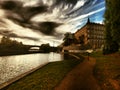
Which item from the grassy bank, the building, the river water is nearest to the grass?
the grassy bank

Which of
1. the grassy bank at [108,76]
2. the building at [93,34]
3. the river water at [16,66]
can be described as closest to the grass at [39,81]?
the grassy bank at [108,76]

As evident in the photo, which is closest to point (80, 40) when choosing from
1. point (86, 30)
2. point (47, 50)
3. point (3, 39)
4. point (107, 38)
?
point (86, 30)

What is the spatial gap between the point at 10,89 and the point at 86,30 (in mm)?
96126

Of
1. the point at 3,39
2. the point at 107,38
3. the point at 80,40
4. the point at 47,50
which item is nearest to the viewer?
the point at 107,38

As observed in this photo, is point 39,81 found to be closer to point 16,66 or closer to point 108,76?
point 108,76

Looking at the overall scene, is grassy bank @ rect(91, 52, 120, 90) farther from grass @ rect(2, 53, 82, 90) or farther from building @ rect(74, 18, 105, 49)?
building @ rect(74, 18, 105, 49)

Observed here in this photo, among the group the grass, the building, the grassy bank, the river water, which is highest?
the building

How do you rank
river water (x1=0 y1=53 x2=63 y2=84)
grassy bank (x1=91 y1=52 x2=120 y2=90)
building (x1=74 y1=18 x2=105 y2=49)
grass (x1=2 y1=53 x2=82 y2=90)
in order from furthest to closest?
building (x1=74 y1=18 x2=105 y2=49)
river water (x1=0 y1=53 x2=63 y2=84)
grass (x1=2 y1=53 x2=82 y2=90)
grassy bank (x1=91 y1=52 x2=120 y2=90)

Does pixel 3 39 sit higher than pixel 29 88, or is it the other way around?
pixel 3 39

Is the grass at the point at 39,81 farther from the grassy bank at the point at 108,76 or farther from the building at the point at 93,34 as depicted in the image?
the building at the point at 93,34

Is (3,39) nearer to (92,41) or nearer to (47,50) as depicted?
(47,50)

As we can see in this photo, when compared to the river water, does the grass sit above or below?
above

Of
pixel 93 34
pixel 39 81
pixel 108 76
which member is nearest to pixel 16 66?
pixel 39 81

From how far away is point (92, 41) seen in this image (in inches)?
3949
